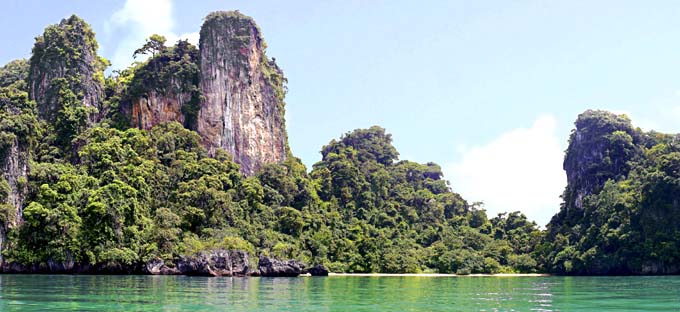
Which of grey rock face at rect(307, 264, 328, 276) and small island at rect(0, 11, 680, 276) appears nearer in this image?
small island at rect(0, 11, 680, 276)

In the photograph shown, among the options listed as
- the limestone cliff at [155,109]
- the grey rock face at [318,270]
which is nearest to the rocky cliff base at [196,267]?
the grey rock face at [318,270]

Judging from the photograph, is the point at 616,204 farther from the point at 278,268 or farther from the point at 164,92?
the point at 164,92

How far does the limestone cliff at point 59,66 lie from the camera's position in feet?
218

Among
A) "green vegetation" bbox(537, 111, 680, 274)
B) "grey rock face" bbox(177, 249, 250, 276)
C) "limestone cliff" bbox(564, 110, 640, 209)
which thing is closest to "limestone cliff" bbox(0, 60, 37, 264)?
"grey rock face" bbox(177, 249, 250, 276)

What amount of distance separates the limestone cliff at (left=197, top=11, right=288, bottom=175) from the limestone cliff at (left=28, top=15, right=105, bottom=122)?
11600mm

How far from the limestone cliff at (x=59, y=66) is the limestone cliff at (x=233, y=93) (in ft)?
38.1

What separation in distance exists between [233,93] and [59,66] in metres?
17.4

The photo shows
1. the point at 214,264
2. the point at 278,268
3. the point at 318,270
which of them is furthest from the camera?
the point at 318,270

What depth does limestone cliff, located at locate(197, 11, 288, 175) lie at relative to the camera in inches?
2889

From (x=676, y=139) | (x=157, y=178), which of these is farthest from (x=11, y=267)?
(x=676, y=139)

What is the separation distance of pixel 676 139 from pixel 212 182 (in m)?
45.3

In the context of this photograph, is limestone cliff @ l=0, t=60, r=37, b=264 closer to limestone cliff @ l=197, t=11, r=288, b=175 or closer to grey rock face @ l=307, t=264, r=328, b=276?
limestone cliff @ l=197, t=11, r=288, b=175

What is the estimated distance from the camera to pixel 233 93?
246ft

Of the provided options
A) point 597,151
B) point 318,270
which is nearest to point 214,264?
point 318,270
